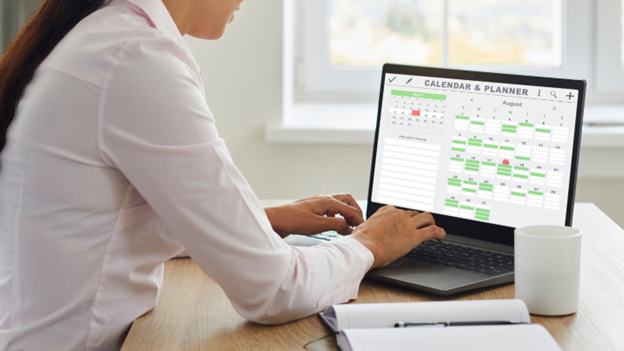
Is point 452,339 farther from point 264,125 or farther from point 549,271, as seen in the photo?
point 264,125

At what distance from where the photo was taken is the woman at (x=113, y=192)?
0.63 meters

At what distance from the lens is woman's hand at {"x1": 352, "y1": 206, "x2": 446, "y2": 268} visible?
0.83 m

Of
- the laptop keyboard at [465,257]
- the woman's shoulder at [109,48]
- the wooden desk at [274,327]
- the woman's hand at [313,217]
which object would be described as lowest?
the wooden desk at [274,327]

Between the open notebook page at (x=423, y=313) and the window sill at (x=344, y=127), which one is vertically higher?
the window sill at (x=344, y=127)

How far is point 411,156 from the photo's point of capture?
1012 mm

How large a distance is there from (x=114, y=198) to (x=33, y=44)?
0.22m

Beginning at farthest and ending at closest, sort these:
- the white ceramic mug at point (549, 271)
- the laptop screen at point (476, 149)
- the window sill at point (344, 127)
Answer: the window sill at point (344, 127)
the laptop screen at point (476, 149)
the white ceramic mug at point (549, 271)

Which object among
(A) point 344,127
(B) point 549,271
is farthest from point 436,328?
(A) point 344,127

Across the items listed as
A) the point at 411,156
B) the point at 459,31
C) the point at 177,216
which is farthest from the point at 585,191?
the point at 177,216

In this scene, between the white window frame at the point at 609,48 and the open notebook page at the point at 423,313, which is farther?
the white window frame at the point at 609,48

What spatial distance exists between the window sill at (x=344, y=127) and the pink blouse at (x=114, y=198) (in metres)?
1.16

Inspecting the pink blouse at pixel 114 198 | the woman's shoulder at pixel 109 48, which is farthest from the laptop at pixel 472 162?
the woman's shoulder at pixel 109 48

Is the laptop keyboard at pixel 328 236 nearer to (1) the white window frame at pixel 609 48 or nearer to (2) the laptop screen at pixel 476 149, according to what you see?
(2) the laptop screen at pixel 476 149

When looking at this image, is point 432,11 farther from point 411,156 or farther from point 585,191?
point 411,156
